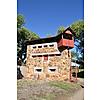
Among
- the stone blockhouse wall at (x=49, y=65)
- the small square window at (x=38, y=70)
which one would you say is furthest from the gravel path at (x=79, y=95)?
the small square window at (x=38, y=70)

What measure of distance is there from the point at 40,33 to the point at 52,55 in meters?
0.14

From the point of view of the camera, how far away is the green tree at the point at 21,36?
1.41 metres

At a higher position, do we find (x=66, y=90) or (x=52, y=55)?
(x=52, y=55)

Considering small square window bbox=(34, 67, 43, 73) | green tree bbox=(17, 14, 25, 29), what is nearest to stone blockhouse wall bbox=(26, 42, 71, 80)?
small square window bbox=(34, 67, 43, 73)

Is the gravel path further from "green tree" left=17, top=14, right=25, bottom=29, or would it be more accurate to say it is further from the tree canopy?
"green tree" left=17, top=14, right=25, bottom=29

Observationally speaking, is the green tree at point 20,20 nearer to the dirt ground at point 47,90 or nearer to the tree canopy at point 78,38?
the tree canopy at point 78,38

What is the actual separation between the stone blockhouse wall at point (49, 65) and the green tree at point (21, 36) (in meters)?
0.04

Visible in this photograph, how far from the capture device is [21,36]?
142 cm

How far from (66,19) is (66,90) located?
15.5 inches

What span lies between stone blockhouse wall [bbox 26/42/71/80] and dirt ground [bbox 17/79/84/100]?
0.03m
